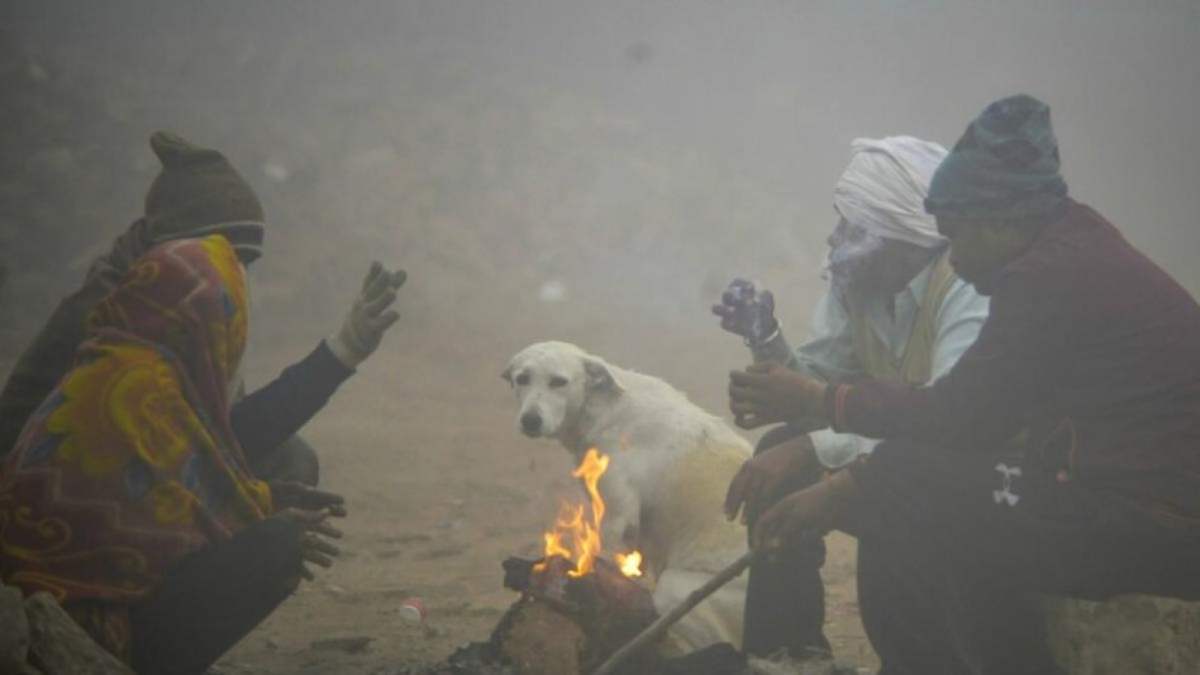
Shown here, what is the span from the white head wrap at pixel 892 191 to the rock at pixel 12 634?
8.78ft

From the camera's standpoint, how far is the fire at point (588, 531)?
4246 mm

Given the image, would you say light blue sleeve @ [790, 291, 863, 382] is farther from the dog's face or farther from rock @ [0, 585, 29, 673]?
rock @ [0, 585, 29, 673]

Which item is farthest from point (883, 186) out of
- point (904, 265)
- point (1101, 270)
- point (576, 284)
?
point (576, 284)

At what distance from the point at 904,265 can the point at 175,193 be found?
231 centimetres

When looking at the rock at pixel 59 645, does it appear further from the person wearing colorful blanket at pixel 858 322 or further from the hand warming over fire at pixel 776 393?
the person wearing colorful blanket at pixel 858 322

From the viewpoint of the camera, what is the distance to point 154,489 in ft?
9.21

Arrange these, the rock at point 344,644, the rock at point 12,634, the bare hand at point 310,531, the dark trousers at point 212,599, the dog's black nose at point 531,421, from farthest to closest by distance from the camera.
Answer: the dog's black nose at point 531,421, the rock at point 344,644, the bare hand at point 310,531, the dark trousers at point 212,599, the rock at point 12,634

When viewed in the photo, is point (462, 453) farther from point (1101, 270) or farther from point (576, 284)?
point (576, 284)

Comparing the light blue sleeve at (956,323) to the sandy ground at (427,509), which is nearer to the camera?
the light blue sleeve at (956,323)

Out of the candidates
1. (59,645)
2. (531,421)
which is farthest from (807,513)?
(531,421)

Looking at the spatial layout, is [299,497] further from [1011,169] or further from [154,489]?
[1011,169]

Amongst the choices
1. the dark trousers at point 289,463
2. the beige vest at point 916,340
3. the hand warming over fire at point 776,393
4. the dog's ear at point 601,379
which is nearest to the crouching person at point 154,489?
the dark trousers at point 289,463

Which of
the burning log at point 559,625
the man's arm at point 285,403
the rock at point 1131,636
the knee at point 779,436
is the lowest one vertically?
the burning log at point 559,625

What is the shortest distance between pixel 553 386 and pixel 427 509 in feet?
9.53
